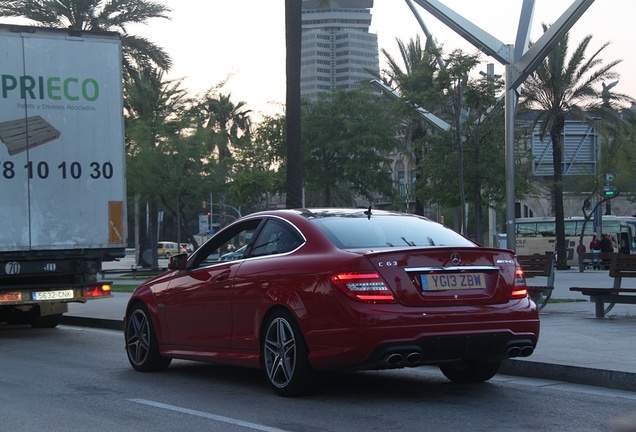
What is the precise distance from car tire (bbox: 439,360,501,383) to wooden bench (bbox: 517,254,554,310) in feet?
19.8

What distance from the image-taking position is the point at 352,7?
164m

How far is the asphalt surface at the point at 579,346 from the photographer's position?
8852 millimetres

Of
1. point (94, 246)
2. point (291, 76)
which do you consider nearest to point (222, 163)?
point (291, 76)

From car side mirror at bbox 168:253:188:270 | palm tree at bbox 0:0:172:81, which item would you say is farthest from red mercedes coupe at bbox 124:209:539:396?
palm tree at bbox 0:0:172:81

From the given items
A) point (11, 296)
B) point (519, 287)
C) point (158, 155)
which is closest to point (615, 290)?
point (519, 287)

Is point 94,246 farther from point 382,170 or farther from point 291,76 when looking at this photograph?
point 382,170

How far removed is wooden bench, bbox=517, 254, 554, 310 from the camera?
1498cm

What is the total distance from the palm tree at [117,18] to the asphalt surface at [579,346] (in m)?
16.6

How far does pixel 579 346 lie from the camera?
427 inches

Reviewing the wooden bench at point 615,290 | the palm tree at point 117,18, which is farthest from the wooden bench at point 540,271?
the palm tree at point 117,18

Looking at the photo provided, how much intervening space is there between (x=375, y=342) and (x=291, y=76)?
12893 mm

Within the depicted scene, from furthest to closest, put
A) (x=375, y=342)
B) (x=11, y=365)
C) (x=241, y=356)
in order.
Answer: (x=11, y=365) < (x=241, y=356) < (x=375, y=342)

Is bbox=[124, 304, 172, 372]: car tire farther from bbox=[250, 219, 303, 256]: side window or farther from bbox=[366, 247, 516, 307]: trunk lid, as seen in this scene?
bbox=[366, 247, 516, 307]: trunk lid

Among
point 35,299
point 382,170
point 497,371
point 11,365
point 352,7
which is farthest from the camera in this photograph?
point 352,7
